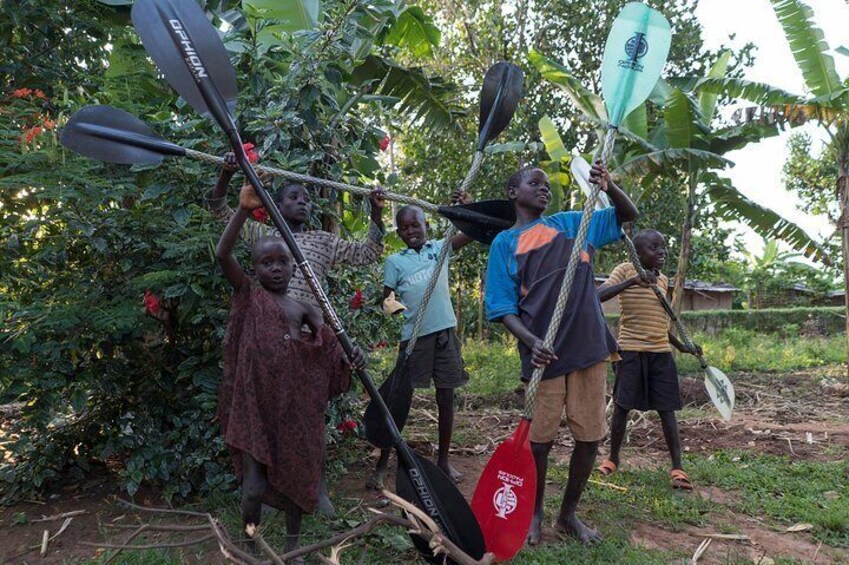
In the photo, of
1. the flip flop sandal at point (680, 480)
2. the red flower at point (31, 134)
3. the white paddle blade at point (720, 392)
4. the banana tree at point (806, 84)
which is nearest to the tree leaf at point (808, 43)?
the banana tree at point (806, 84)

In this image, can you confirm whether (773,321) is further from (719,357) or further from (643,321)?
(643,321)

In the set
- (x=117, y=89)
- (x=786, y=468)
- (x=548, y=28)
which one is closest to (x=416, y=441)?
(x=786, y=468)

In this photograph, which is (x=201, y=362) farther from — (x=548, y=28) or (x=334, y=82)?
(x=548, y=28)

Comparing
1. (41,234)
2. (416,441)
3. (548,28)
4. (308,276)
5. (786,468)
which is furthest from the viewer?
(548,28)

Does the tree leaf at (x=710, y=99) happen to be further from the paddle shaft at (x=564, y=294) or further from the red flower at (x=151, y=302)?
the red flower at (x=151, y=302)

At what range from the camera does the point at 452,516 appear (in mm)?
2906

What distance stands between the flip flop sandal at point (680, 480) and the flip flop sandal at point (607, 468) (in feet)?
1.33

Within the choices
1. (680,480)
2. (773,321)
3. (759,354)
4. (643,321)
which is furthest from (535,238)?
(773,321)

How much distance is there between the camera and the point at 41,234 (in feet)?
13.2

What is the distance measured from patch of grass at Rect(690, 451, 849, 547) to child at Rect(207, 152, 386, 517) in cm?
259

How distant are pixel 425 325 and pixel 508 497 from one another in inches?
58.0

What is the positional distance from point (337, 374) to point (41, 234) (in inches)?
87.3

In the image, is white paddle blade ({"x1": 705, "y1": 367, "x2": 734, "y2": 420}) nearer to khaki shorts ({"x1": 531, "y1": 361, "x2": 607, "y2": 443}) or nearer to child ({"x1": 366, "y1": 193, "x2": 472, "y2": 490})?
child ({"x1": 366, "y1": 193, "x2": 472, "y2": 490})

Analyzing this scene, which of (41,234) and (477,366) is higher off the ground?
(41,234)
